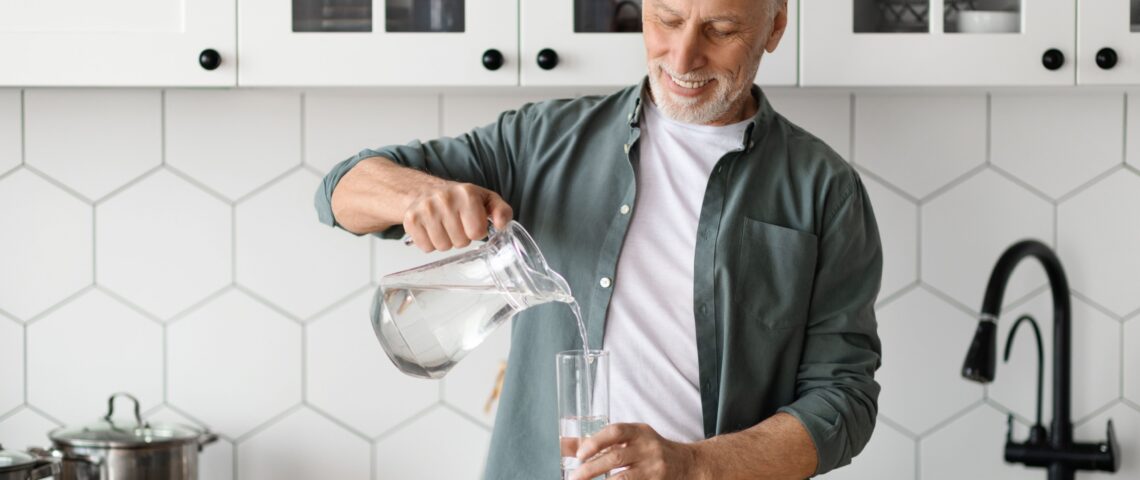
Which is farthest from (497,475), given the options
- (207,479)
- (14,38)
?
(14,38)

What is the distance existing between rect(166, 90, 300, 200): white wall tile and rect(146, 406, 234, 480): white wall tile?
1.20ft

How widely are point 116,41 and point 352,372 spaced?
0.65 m

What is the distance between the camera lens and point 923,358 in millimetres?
2166

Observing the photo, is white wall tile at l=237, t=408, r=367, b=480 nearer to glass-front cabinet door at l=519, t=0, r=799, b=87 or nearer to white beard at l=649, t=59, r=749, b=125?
glass-front cabinet door at l=519, t=0, r=799, b=87

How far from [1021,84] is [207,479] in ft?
4.58

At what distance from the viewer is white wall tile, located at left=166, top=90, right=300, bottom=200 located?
2.15 metres

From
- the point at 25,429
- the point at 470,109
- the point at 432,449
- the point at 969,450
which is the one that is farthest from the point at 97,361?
the point at 969,450

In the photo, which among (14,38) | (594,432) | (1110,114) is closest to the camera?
(594,432)

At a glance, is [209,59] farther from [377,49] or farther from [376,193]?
[376,193]

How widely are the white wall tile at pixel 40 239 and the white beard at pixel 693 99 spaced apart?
3.40 ft

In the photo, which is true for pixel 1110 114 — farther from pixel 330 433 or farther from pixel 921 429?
pixel 330 433

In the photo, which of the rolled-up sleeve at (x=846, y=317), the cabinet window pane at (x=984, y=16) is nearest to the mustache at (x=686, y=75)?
the rolled-up sleeve at (x=846, y=317)

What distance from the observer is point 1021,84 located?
1838 millimetres

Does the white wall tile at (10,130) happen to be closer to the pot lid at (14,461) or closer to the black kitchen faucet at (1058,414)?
the pot lid at (14,461)
